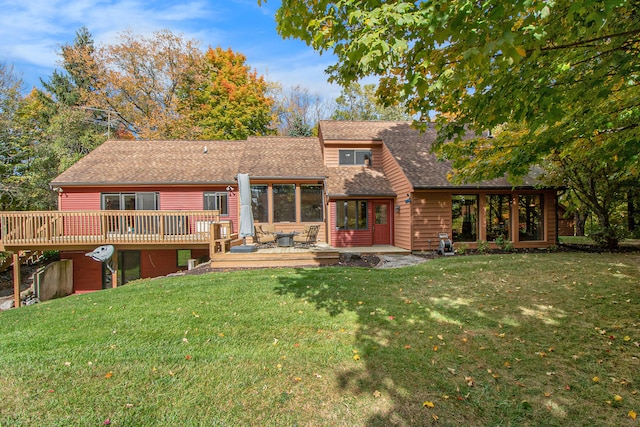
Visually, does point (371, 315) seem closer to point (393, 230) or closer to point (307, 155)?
→ point (393, 230)

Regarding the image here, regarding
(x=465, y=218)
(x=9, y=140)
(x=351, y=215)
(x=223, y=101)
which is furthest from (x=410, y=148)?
(x=9, y=140)

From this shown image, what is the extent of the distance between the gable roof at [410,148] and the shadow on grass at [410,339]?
685 centimetres

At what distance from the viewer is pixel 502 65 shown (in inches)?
110

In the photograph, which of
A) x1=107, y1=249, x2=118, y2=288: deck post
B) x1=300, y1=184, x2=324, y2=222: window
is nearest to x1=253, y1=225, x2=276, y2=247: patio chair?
x1=300, y1=184, x2=324, y2=222: window

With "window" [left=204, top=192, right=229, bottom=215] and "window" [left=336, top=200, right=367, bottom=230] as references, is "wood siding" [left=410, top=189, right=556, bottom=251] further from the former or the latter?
"window" [left=204, top=192, right=229, bottom=215]

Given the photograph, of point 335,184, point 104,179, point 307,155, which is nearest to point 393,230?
point 335,184

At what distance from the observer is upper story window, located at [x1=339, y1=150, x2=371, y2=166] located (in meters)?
16.5

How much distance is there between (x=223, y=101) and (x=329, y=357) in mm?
24793

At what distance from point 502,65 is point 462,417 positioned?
3051 millimetres

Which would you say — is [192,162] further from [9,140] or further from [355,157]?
[9,140]

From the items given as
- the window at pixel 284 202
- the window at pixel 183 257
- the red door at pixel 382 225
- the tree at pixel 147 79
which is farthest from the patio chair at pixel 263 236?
the tree at pixel 147 79

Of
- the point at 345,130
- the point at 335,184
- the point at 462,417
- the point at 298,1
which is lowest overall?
the point at 462,417

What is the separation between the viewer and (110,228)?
→ 11984 millimetres

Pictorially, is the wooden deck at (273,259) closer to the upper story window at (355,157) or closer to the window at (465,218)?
the window at (465,218)
